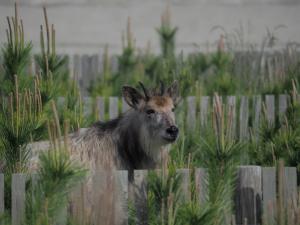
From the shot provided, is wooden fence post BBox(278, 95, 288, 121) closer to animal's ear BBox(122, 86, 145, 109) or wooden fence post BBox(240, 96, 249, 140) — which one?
wooden fence post BBox(240, 96, 249, 140)

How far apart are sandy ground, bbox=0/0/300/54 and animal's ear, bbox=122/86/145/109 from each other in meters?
7.00

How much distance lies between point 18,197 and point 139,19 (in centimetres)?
1015

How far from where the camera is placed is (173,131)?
8.86m

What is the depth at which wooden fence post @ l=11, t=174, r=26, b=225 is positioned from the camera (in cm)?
672

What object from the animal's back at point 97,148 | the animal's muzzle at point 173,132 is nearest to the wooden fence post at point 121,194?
the animal's back at point 97,148

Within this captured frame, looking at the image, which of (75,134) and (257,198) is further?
(75,134)

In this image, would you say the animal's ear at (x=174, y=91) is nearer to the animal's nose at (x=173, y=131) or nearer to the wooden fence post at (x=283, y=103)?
the animal's nose at (x=173, y=131)

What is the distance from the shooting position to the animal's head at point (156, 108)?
29.5ft

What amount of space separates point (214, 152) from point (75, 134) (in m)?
2.22

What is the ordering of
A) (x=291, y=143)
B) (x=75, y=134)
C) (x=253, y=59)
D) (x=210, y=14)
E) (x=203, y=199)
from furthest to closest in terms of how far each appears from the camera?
(x=210, y=14) → (x=253, y=59) → (x=75, y=134) → (x=291, y=143) → (x=203, y=199)

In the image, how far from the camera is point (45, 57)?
28.3ft

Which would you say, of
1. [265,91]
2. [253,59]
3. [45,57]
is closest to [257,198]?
[45,57]

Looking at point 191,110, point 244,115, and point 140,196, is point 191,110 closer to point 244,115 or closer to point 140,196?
point 244,115

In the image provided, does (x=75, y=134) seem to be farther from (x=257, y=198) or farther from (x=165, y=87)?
(x=257, y=198)
